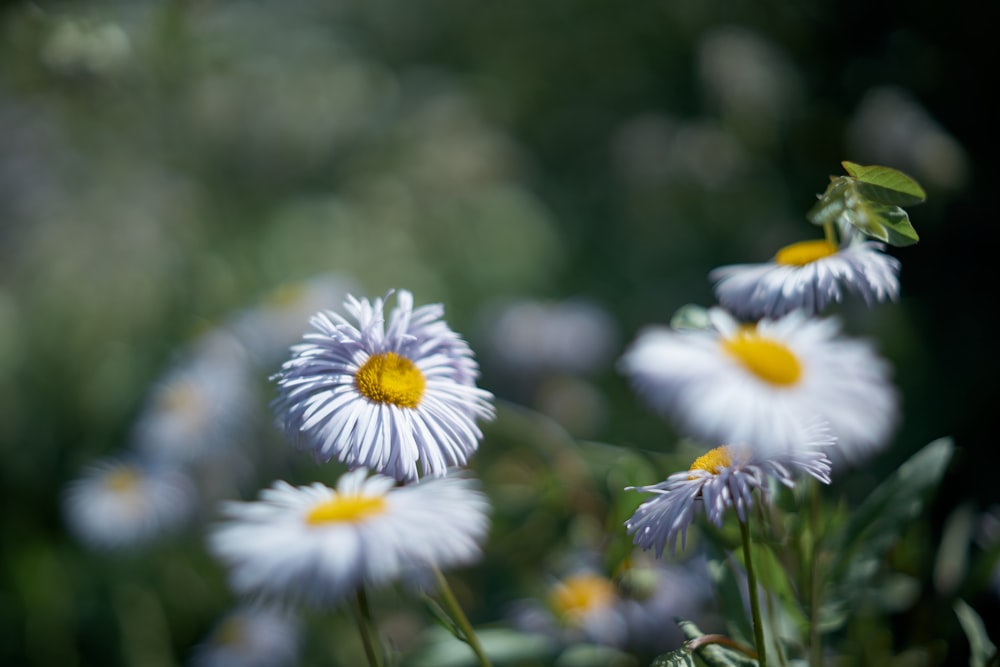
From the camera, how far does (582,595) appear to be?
2.01 ft

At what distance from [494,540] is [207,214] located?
96 centimetres

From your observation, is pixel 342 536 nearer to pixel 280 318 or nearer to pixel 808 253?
pixel 808 253

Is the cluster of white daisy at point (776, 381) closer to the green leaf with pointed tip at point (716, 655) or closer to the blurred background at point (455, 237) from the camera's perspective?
the green leaf with pointed tip at point (716, 655)

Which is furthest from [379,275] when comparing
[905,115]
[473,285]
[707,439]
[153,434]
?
[707,439]

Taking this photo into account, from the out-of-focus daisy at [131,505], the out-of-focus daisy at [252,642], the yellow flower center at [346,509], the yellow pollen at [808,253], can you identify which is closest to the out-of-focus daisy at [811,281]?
the yellow pollen at [808,253]

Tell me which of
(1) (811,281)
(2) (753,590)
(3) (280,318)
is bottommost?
(2) (753,590)

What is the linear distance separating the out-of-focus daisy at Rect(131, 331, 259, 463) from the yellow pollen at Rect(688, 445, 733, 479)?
74 cm

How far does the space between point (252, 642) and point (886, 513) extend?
73 centimetres

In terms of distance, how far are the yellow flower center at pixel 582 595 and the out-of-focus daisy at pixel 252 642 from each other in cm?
40

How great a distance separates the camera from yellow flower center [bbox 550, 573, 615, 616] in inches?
23.6

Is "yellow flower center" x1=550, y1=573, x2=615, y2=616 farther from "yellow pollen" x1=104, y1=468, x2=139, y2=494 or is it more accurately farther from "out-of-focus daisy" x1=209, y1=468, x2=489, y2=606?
"yellow pollen" x1=104, y1=468, x2=139, y2=494

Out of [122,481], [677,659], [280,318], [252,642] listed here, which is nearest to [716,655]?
[677,659]

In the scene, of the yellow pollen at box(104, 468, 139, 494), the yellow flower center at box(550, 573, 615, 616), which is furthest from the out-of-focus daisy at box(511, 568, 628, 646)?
the yellow pollen at box(104, 468, 139, 494)

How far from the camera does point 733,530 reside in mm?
503
